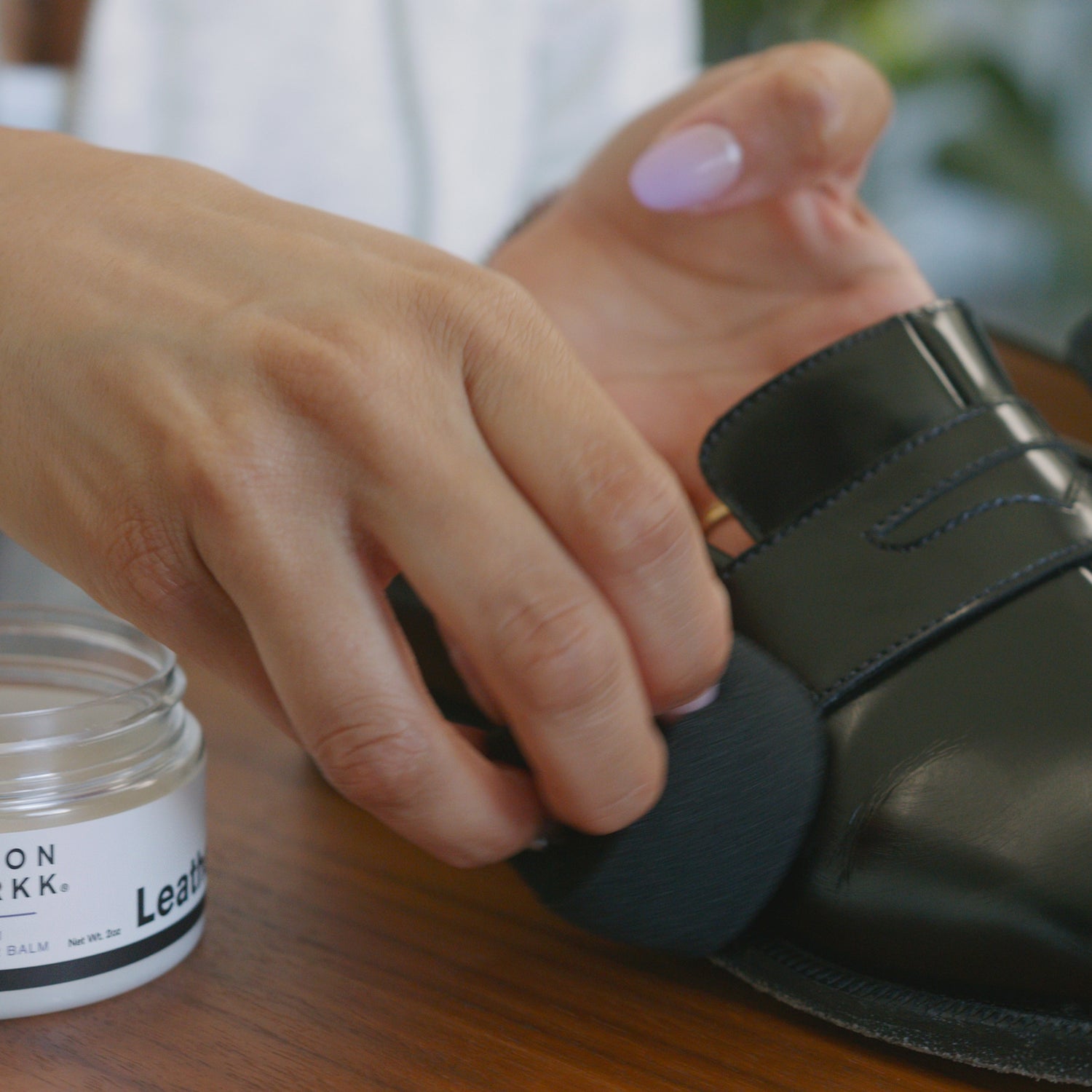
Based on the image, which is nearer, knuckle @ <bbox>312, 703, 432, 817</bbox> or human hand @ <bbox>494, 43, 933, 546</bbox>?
knuckle @ <bbox>312, 703, 432, 817</bbox>

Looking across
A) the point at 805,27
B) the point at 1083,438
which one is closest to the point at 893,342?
the point at 1083,438

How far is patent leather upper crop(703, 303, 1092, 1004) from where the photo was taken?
0.26m

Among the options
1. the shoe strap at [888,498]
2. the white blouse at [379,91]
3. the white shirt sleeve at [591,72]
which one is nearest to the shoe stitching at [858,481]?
the shoe strap at [888,498]

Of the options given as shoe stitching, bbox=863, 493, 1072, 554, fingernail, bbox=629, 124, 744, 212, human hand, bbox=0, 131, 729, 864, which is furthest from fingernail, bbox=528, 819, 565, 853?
fingernail, bbox=629, 124, 744, 212

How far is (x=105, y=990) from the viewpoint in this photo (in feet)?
0.84

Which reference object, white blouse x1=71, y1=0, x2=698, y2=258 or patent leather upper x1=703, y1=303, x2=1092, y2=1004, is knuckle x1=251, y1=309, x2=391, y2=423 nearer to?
patent leather upper x1=703, y1=303, x2=1092, y2=1004

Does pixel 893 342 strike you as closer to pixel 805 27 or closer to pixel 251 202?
pixel 251 202

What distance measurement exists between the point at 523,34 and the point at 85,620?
0.71 m

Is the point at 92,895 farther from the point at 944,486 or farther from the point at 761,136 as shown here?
the point at 761,136

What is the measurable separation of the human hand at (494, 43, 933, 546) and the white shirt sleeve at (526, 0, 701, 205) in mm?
400

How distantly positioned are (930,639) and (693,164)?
23 centimetres

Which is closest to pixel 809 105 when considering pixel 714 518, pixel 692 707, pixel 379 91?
pixel 714 518

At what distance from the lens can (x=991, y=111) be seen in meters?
1.71

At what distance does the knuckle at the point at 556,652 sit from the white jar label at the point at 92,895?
98 mm
